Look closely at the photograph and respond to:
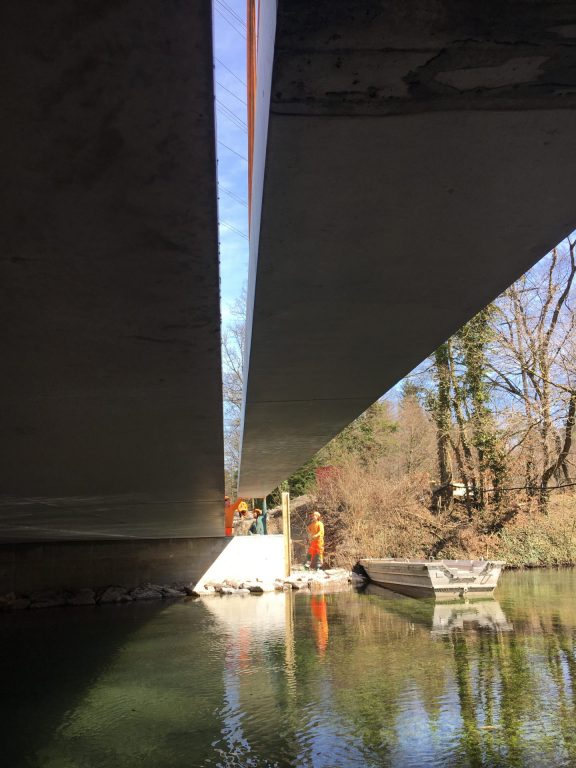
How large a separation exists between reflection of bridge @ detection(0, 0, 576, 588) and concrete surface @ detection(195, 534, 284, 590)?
13020mm

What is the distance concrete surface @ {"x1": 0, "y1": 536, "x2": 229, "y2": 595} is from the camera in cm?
1524

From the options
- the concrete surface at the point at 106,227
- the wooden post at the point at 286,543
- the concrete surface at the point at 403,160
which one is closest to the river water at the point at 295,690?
the concrete surface at the point at 106,227

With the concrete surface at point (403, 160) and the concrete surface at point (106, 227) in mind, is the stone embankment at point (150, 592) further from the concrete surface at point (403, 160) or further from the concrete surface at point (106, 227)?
the concrete surface at point (403, 160)

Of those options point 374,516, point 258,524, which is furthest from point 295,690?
point 374,516

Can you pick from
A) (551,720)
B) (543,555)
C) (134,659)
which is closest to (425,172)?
(551,720)

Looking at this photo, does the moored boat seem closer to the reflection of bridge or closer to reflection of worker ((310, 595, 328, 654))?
reflection of worker ((310, 595, 328, 654))

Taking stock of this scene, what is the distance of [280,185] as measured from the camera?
2057 millimetres

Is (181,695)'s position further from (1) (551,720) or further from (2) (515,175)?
(2) (515,175)

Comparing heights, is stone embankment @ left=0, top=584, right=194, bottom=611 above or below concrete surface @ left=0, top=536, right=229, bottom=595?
below

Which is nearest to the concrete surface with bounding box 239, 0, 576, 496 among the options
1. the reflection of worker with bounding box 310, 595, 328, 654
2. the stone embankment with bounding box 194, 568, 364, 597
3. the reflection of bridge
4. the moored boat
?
the reflection of bridge

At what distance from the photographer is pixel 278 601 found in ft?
45.3

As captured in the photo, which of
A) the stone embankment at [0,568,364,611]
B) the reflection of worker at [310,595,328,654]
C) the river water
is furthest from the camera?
the stone embankment at [0,568,364,611]

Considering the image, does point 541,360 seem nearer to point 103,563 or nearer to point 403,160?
point 103,563

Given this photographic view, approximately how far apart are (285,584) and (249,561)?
106cm
